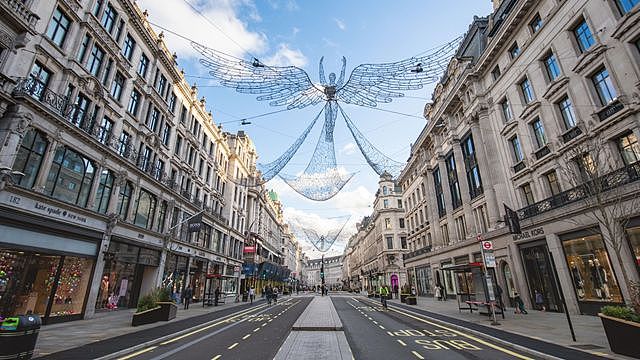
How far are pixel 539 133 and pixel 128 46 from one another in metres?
31.6

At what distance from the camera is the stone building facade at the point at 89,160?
42.6 ft

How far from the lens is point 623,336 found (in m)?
7.75

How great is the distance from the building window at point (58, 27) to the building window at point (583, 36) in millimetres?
29574

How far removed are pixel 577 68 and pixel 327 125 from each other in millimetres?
15455

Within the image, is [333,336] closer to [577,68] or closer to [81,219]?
[81,219]

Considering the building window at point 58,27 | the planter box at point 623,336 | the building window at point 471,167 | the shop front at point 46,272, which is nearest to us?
the planter box at point 623,336

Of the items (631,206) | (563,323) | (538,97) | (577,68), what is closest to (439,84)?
(538,97)

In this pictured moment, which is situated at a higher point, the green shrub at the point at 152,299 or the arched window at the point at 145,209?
the arched window at the point at 145,209

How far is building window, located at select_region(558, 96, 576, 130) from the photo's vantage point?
17672 mm

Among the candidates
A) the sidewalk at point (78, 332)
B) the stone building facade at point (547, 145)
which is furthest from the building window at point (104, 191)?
the stone building facade at point (547, 145)

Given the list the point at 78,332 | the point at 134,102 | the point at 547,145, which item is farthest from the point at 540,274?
the point at 134,102

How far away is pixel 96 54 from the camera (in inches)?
735

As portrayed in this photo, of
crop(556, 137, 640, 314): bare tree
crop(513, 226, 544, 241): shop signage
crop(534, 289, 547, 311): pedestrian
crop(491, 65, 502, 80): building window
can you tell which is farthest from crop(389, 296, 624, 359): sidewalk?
crop(491, 65, 502, 80): building window

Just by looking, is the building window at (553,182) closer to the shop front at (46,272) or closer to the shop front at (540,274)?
the shop front at (540,274)
